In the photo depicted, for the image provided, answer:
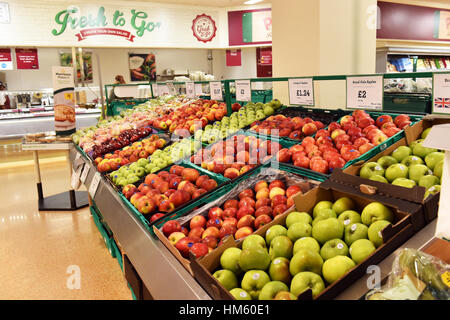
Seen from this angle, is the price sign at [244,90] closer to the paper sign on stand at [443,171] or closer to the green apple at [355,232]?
the green apple at [355,232]

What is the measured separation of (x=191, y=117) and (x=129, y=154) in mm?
765

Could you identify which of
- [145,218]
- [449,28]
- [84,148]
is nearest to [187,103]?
[84,148]

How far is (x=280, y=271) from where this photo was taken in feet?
3.92

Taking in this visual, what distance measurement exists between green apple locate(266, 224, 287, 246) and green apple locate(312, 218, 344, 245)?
14 cm

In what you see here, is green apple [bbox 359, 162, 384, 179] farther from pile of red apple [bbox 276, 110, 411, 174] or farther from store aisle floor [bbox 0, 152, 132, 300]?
store aisle floor [bbox 0, 152, 132, 300]

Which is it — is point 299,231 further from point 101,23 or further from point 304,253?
point 101,23

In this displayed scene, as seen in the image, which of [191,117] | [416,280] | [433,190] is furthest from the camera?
[191,117]

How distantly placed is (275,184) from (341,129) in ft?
2.34

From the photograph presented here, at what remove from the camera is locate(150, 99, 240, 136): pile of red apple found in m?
3.47

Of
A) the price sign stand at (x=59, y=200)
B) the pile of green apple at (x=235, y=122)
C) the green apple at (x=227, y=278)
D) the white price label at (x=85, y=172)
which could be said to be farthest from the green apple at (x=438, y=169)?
the price sign stand at (x=59, y=200)

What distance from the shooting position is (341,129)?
7.53 ft

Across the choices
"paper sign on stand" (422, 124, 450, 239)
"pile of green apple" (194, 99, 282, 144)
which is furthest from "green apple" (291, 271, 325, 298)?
"pile of green apple" (194, 99, 282, 144)

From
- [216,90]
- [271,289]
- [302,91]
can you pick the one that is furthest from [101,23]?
[271,289]

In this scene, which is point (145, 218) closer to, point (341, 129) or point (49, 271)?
point (341, 129)
